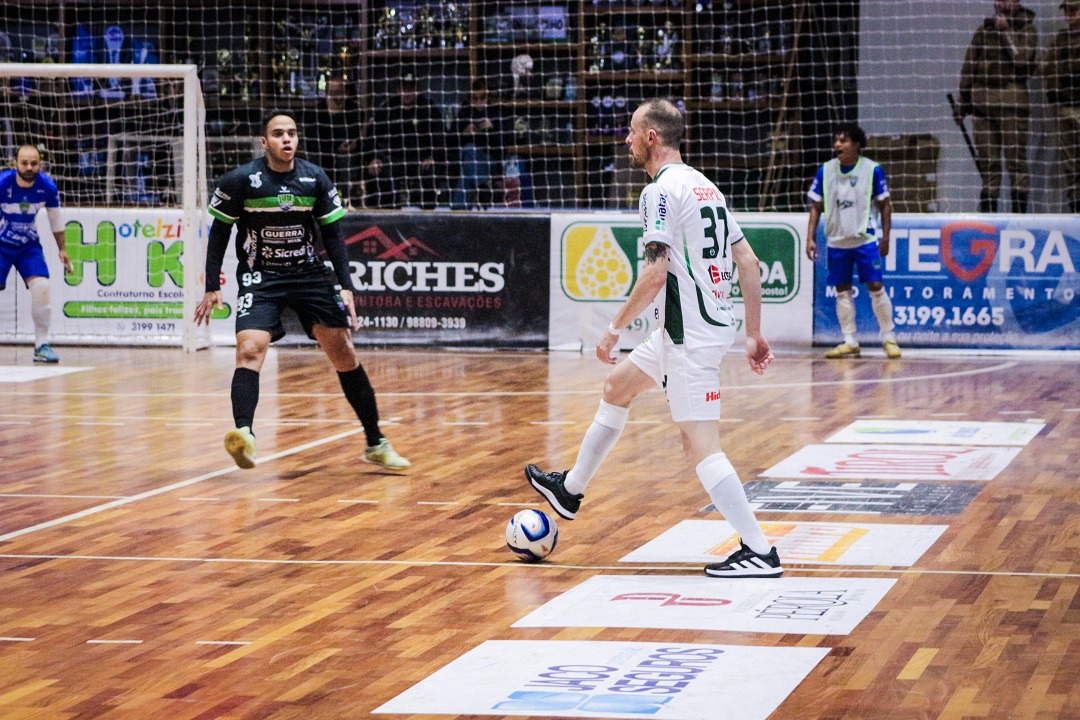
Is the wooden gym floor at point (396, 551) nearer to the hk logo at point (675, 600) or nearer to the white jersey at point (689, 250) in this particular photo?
the hk logo at point (675, 600)

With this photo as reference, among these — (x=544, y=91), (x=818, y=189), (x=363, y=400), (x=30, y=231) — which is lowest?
(x=363, y=400)

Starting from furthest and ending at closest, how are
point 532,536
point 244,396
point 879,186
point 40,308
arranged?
point 40,308 → point 879,186 → point 244,396 → point 532,536

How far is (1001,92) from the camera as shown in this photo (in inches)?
661

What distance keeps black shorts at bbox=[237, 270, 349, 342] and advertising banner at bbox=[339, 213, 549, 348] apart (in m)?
7.20

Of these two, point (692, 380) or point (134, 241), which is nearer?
point (692, 380)

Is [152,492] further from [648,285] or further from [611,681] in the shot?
[611,681]

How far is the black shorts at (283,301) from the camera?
8.40 meters

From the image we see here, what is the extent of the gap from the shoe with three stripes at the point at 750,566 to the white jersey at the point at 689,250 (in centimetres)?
79

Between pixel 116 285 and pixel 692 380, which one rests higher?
pixel 116 285

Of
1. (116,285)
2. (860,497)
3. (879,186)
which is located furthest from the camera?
(116,285)

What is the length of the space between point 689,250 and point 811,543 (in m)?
1.40

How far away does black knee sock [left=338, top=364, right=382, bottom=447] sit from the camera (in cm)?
867

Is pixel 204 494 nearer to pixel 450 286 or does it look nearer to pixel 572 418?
pixel 572 418

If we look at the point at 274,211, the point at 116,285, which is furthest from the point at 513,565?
the point at 116,285
